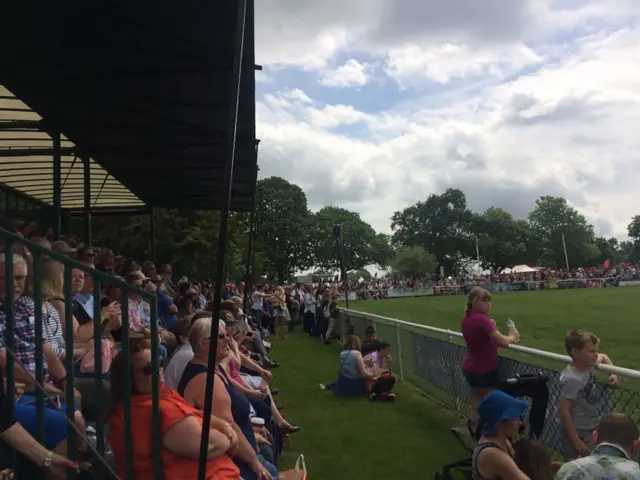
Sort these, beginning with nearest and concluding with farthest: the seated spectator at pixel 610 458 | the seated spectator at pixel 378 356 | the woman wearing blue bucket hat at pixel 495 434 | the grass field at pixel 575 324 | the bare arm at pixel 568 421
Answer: the seated spectator at pixel 610 458 → the woman wearing blue bucket hat at pixel 495 434 → the bare arm at pixel 568 421 → the seated spectator at pixel 378 356 → the grass field at pixel 575 324

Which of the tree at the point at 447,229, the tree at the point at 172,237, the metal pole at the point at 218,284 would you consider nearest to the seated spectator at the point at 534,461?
the metal pole at the point at 218,284

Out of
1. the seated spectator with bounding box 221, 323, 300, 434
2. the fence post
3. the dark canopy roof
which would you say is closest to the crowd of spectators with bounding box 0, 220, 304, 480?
the seated spectator with bounding box 221, 323, 300, 434

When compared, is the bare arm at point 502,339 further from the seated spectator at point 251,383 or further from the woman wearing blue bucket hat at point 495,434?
the seated spectator at point 251,383

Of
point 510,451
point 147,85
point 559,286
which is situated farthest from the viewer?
point 559,286

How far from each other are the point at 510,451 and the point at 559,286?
51401 mm

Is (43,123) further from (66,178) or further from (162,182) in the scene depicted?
(66,178)

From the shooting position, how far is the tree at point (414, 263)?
86.6 metres

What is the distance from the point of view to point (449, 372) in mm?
8320

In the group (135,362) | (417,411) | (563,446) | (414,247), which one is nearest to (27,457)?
(135,362)

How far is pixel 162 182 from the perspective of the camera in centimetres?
1136

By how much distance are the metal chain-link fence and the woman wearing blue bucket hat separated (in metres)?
1.15

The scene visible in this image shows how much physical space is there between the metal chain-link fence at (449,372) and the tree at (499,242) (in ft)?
266

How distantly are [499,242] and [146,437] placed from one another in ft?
309

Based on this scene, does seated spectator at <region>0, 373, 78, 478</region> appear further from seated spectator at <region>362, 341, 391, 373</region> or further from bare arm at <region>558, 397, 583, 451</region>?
seated spectator at <region>362, 341, 391, 373</region>
